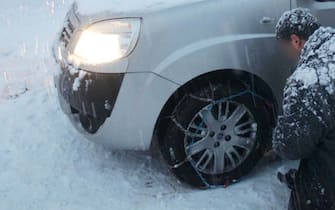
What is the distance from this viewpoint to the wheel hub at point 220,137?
3400 millimetres

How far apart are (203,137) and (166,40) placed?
695mm

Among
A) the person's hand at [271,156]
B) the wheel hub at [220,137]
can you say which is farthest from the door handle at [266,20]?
the person's hand at [271,156]

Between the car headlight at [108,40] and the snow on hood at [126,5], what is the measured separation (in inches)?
3.5

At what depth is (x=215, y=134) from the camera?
11.2 feet

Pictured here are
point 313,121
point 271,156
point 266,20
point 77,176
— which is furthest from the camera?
point 271,156

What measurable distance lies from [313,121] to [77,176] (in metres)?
1.96

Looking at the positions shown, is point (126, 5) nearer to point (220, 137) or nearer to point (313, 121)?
point (220, 137)

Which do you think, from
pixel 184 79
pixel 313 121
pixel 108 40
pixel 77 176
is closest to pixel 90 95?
pixel 108 40

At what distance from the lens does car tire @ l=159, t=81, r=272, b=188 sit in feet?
11.0

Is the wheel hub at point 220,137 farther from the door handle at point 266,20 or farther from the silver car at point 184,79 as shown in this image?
the door handle at point 266,20

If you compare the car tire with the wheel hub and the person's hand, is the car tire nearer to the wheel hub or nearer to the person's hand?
the wheel hub

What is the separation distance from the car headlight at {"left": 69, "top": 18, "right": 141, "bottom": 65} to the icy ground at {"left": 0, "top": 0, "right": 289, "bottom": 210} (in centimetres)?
94

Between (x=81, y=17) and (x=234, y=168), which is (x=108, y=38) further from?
(x=234, y=168)

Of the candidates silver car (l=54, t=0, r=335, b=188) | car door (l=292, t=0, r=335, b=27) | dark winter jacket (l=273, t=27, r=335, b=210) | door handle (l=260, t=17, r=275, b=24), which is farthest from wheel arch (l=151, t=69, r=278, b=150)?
dark winter jacket (l=273, t=27, r=335, b=210)
